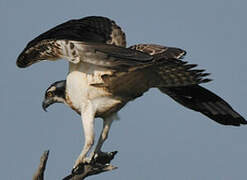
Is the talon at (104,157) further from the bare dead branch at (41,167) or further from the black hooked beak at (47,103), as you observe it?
the bare dead branch at (41,167)

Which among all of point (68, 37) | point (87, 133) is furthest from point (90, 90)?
point (68, 37)

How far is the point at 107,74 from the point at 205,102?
1.94 meters

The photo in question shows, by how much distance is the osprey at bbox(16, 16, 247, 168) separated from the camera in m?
10.0

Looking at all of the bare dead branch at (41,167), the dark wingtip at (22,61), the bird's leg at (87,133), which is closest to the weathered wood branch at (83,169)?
the bare dead branch at (41,167)

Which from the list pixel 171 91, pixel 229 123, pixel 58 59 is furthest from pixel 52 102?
pixel 229 123

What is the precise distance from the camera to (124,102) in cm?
1091

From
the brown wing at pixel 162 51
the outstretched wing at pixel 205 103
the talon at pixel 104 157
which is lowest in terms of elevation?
the talon at pixel 104 157

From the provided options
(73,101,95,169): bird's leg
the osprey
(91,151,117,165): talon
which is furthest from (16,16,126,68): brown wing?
(91,151,117,165): talon

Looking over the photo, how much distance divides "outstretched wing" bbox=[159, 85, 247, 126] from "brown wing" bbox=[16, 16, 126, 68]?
3.61 ft

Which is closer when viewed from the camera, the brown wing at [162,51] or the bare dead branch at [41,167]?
the bare dead branch at [41,167]

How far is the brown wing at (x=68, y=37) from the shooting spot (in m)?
10.5

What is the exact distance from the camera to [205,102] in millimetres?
11805

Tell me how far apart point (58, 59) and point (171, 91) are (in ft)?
6.00

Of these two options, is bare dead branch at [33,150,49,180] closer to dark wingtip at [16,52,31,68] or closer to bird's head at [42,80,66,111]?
bird's head at [42,80,66,111]
